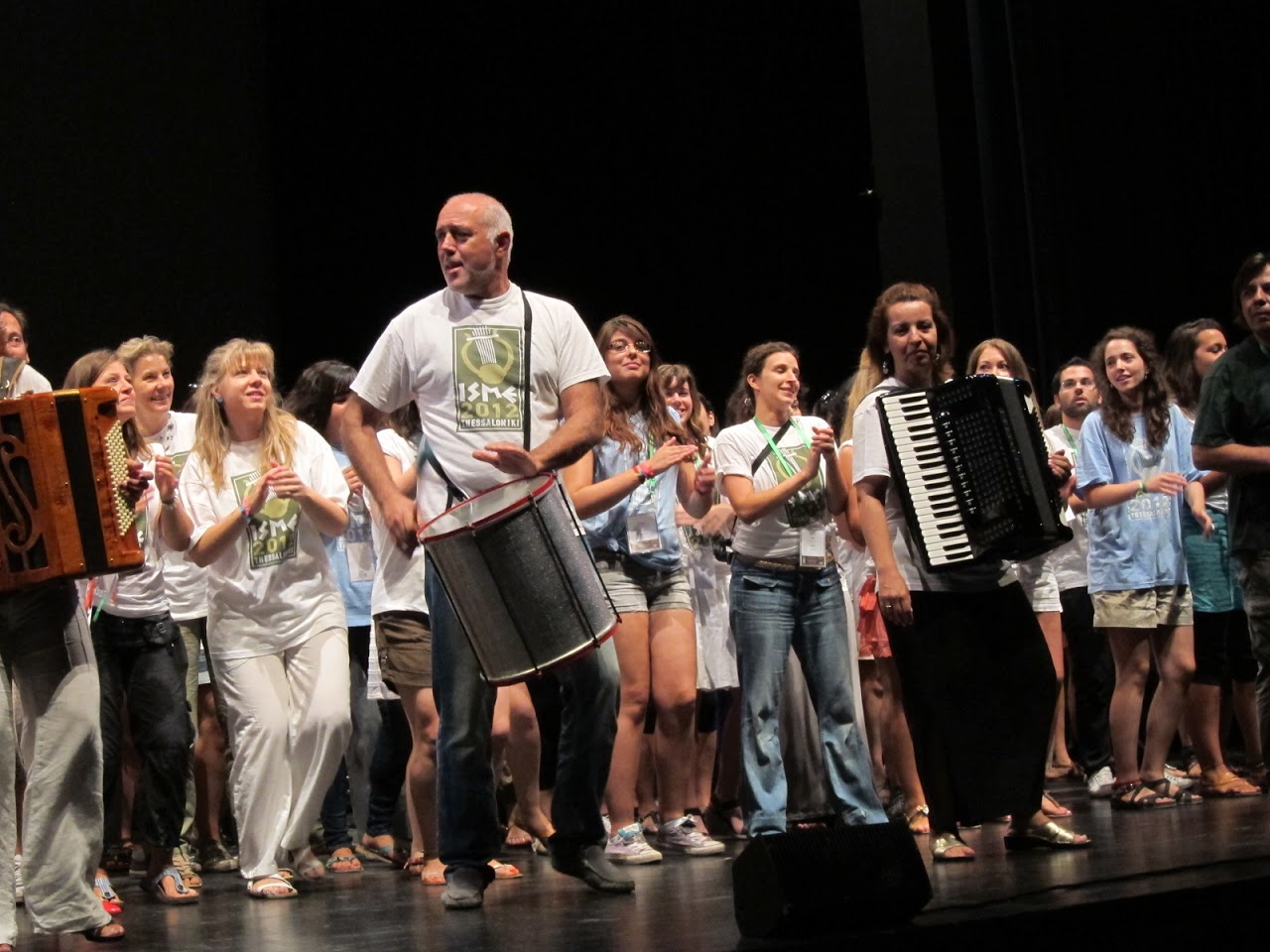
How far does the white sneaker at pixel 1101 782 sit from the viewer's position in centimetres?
644

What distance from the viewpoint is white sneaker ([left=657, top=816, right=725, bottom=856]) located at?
5.34 metres

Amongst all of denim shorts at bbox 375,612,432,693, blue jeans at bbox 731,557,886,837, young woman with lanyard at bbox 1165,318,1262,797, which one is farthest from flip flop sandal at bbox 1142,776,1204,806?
denim shorts at bbox 375,612,432,693

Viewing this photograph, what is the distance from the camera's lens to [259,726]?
488cm

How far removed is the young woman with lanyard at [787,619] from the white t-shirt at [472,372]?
46.7 inches

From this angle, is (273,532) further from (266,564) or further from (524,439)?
(524,439)

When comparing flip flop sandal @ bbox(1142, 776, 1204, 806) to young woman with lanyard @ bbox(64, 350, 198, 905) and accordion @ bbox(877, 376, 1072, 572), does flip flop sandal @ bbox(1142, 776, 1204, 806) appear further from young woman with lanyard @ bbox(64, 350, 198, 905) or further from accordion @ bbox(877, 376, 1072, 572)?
young woman with lanyard @ bbox(64, 350, 198, 905)

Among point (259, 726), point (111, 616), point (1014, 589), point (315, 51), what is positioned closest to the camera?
point (1014, 589)

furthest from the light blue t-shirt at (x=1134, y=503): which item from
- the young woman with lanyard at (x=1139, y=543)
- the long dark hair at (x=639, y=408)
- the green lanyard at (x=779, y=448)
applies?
the long dark hair at (x=639, y=408)

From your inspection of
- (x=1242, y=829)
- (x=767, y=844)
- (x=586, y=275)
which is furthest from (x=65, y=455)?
(x=586, y=275)

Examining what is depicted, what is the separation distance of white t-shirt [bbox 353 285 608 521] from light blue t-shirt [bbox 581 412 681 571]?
1.02m

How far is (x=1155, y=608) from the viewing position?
597 cm

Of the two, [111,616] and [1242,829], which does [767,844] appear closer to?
[1242,829]

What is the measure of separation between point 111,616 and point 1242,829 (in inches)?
138

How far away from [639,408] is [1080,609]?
2680 millimetres
